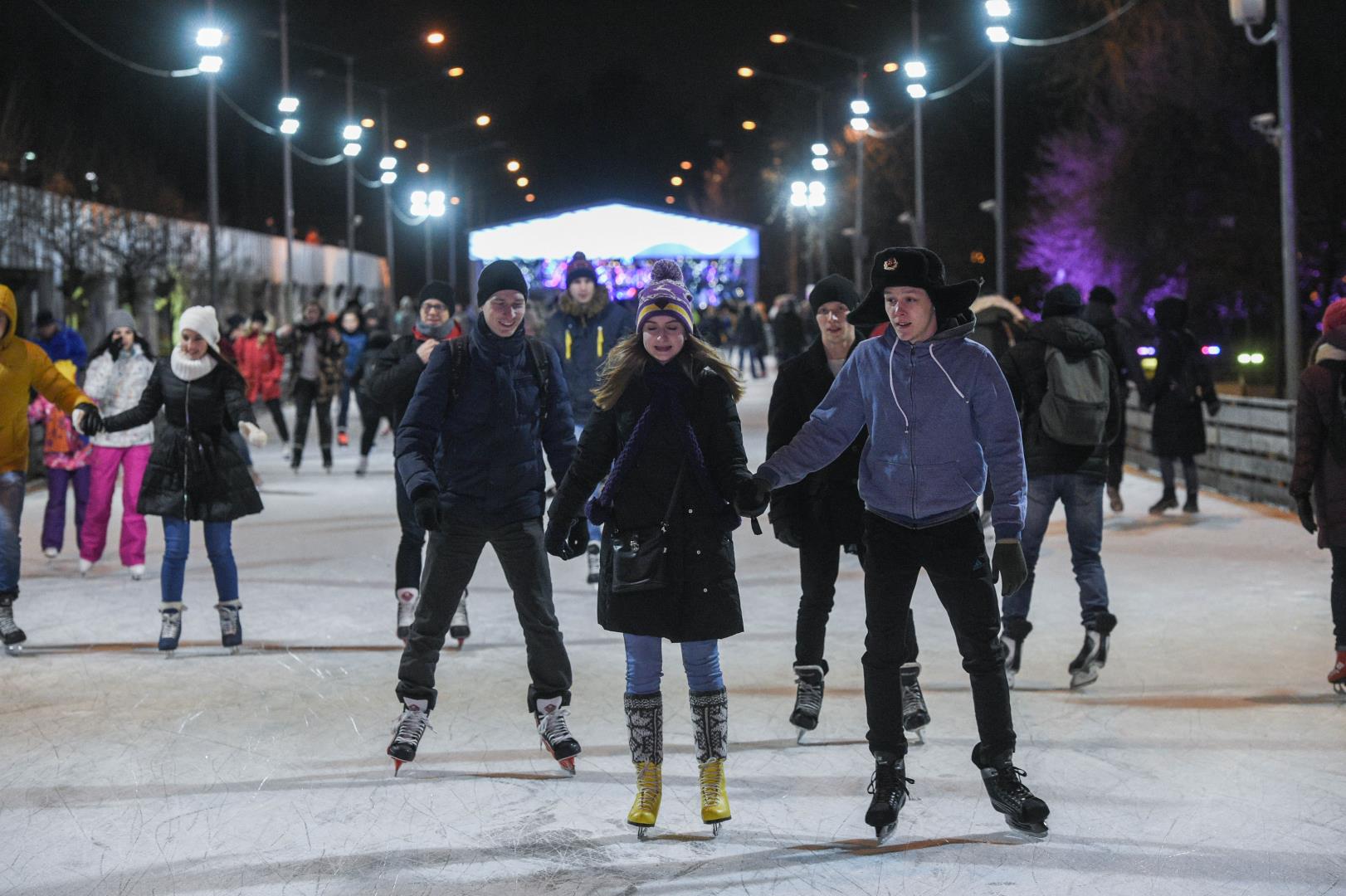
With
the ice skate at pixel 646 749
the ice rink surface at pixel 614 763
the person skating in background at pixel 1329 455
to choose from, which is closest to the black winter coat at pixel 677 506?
the ice skate at pixel 646 749

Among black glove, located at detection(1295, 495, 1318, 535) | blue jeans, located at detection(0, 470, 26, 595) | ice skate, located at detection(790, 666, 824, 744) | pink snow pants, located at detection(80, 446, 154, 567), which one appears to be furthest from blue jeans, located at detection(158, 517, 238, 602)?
black glove, located at detection(1295, 495, 1318, 535)

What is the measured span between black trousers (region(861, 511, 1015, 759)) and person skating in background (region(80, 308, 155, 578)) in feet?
22.2

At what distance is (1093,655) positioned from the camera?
758cm

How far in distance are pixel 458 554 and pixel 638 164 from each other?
433ft

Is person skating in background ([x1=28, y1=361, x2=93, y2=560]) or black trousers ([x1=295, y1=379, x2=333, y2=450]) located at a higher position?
black trousers ([x1=295, y1=379, x2=333, y2=450])

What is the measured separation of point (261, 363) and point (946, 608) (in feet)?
55.1

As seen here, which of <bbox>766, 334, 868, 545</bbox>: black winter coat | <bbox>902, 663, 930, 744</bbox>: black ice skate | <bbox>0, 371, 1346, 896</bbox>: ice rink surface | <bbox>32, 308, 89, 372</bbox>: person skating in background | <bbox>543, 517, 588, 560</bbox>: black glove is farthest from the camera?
<bbox>32, 308, 89, 372</bbox>: person skating in background

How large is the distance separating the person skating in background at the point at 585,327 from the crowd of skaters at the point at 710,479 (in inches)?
66.0

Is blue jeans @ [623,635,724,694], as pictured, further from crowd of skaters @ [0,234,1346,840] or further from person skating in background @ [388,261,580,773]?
person skating in background @ [388,261,580,773]

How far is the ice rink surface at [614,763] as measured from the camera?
5012 mm

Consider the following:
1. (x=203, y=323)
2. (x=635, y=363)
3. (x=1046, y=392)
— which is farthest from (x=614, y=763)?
(x=203, y=323)

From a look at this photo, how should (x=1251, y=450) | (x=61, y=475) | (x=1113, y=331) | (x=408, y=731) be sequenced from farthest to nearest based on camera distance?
(x=1251, y=450), (x=61, y=475), (x=1113, y=331), (x=408, y=731)

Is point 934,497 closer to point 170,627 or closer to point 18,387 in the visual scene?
point 170,627

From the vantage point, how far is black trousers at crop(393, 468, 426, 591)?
27.1ft
